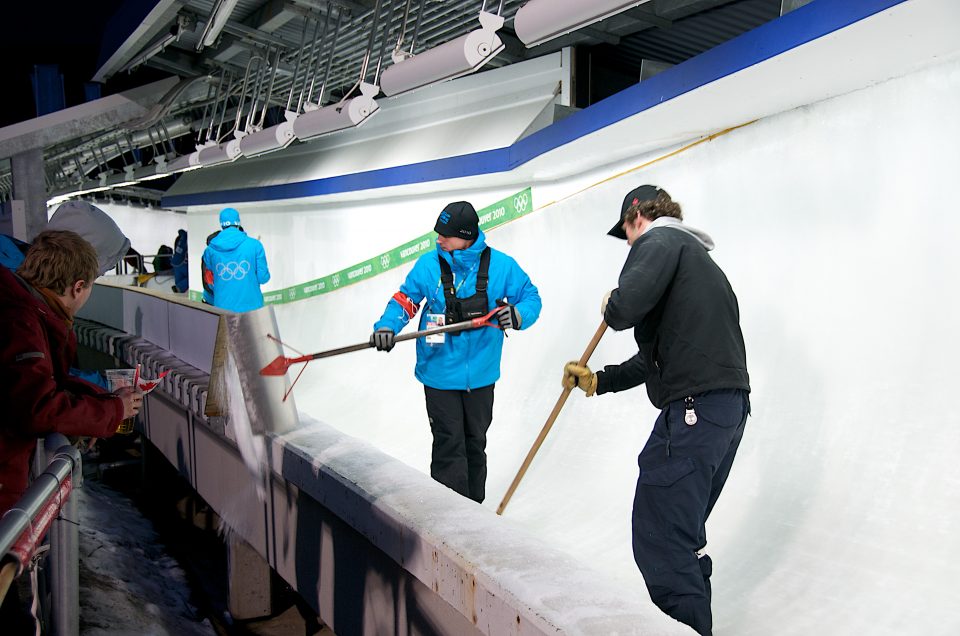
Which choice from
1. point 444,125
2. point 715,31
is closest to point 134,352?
point 444,125

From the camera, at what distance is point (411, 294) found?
143 inches

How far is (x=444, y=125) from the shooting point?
277 inches

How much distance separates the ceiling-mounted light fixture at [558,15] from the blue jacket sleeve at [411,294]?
3.63ft

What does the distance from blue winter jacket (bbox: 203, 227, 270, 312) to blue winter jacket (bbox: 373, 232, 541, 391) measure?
2828 millimetres

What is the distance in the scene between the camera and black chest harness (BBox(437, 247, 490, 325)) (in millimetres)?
3479

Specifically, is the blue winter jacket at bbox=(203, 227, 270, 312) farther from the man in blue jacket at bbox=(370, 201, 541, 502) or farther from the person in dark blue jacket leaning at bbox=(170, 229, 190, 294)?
the person in dark blue jacket leaning at bbox=(170, 229, 190, 294)

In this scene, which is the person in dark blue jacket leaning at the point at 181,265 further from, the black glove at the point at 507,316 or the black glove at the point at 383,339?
the black glove at the point at 507,316

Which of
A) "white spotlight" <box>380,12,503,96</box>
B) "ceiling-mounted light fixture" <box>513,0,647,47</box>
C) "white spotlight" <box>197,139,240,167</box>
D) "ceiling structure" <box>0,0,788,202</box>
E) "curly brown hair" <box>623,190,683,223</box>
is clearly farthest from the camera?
"white spotlight" <box>197,139,240,167</box>

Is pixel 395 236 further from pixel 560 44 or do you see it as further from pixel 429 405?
pixel 429 405

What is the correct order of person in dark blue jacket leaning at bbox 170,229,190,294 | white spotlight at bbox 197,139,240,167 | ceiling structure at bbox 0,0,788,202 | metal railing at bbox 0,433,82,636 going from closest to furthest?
metal railing at bbox 0,433,82,636 < ceiling structure at bbox 0,0,788,202 < white spotlight at bbox 197,139,240,167 < person in dark blue jacket leaning at bbox 170,229,190,294

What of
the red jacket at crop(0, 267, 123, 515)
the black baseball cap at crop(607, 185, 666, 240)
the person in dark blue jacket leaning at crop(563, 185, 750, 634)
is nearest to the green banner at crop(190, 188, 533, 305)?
the black baseball cap at crop(607, 185, 666, 240)

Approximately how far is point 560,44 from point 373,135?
3.01 metres

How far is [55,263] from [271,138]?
467 centimetres

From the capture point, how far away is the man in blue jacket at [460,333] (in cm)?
338
